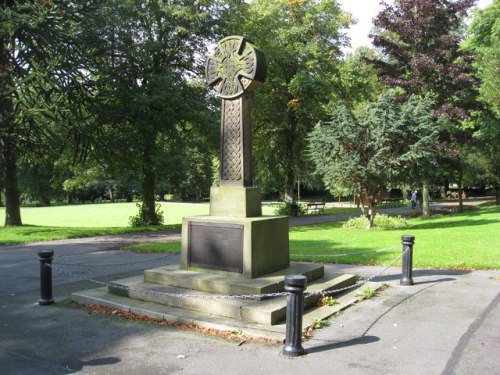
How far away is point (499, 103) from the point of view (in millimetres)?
23766

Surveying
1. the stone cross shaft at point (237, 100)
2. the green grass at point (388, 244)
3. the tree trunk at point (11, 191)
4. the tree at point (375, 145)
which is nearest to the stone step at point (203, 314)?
the stone cross shaft at point (237, 100)

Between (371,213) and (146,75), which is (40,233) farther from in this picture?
(371,213)

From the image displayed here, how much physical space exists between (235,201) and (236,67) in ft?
8.47

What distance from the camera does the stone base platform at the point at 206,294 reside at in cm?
679

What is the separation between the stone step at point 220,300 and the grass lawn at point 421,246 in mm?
3930

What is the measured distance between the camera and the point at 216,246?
824 cm

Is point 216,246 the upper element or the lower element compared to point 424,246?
upper

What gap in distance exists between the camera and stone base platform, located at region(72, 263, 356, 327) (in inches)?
267

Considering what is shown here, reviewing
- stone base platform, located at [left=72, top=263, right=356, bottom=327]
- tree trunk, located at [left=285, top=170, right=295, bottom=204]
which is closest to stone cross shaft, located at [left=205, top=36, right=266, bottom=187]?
stone base platform, located at [left=72, top=263, right=356, bottom=327]

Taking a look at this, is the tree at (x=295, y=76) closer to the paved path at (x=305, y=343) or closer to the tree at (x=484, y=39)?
the tree at (x=484, y=39)

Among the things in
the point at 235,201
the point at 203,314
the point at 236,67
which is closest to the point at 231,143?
the point at 235,201

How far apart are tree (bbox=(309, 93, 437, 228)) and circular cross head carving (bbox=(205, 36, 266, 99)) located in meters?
11.5

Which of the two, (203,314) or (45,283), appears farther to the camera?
(45,283)

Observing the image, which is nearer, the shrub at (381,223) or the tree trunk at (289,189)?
the shrub at (381,223)
